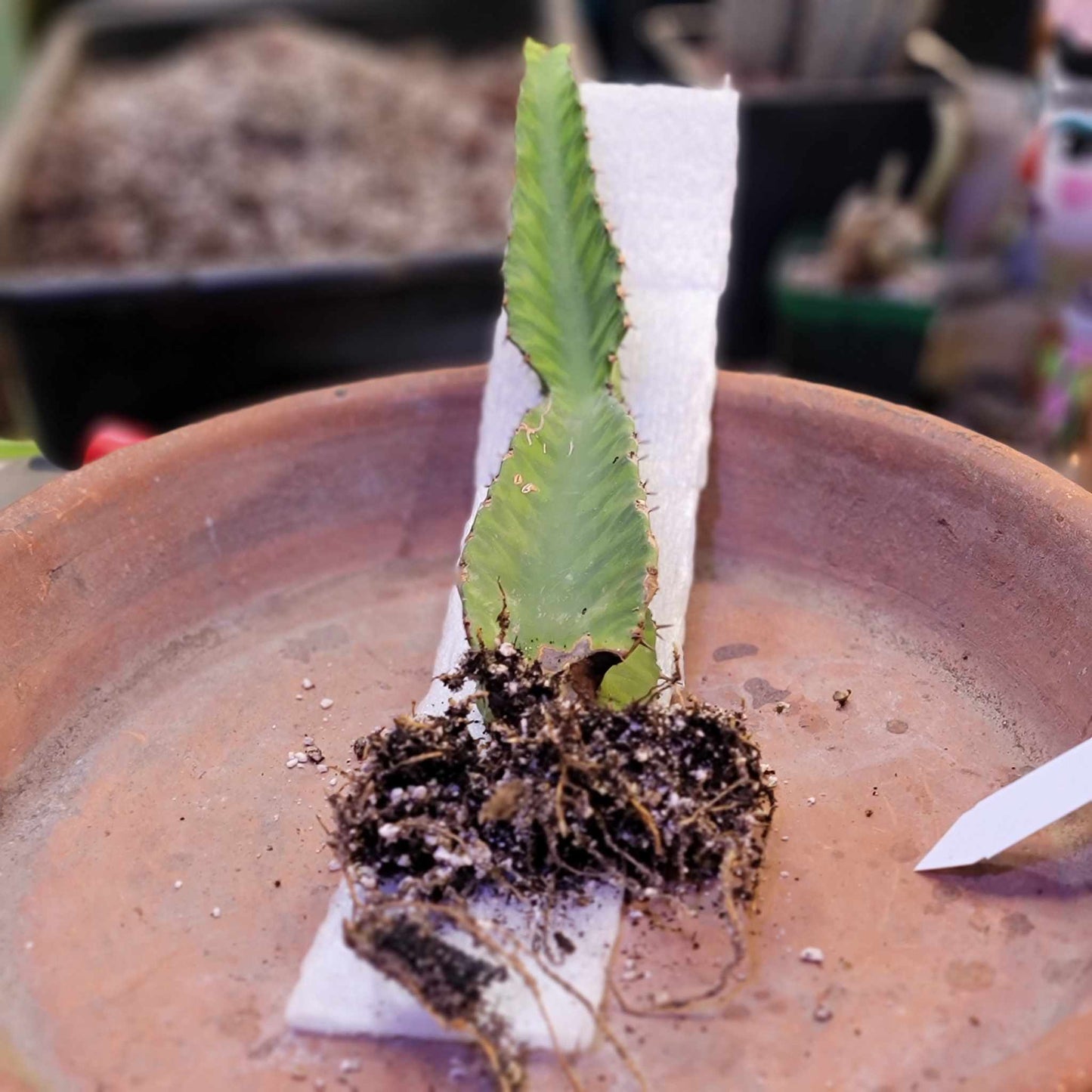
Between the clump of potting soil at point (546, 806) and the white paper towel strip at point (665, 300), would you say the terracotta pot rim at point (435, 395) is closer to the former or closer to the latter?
the white paper towel strip at point (665, 300)

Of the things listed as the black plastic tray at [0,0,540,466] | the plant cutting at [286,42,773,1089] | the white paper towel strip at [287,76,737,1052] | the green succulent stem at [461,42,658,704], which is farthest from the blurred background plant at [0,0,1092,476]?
the plant cutting at [286,42,773,1089]

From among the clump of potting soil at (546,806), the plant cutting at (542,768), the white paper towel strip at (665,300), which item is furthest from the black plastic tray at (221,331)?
the clump of potting soil at (546,806)

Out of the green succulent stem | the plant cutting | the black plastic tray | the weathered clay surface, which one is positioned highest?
the green succulent stem

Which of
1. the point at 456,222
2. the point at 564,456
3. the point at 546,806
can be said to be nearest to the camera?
the point at 546,806

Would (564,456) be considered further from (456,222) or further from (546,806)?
(456,222)

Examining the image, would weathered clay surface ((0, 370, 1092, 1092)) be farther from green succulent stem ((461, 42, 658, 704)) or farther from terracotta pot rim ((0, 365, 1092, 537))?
green succulent stem ((461, 42, 658, 704))

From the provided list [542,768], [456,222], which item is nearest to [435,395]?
[542,768]

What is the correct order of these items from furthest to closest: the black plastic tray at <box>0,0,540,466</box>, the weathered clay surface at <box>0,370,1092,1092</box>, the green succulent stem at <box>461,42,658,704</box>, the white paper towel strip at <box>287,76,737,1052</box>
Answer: the black plastic tray at <box>0,0,540,466</box>, the white paper towel strip at <box>287,76,737,1052</box>, the green succulent stem at <box>461,42,658,704</box>, the weathered clay surface at <box>0,370,1092,1092</box>
